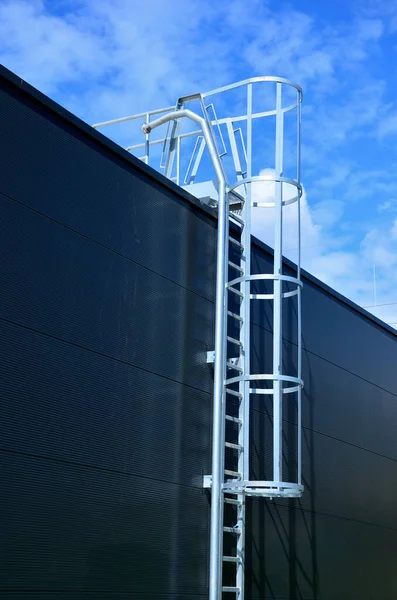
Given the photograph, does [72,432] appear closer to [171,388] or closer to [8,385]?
[8,385]

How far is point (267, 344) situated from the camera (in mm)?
12133

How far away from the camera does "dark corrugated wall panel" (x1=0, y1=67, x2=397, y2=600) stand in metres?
7.84

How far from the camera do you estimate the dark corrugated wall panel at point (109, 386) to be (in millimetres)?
7844

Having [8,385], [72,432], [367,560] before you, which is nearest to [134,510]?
[72,432]

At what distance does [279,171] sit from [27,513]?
18.7ft

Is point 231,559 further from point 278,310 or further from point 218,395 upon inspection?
point 278,310

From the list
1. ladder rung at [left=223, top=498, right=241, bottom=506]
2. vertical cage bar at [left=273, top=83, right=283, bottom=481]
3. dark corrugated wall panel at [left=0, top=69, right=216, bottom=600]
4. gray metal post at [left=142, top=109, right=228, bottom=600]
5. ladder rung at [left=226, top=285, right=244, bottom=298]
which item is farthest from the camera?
ladder rung at [left=226, top=285, right=244, bottom=298]

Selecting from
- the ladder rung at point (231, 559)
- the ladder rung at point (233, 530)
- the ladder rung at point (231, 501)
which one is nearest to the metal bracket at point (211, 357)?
the ladder rung at point (231, 501)

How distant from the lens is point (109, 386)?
351 inches

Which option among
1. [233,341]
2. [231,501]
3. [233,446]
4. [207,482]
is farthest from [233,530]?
[233,341]

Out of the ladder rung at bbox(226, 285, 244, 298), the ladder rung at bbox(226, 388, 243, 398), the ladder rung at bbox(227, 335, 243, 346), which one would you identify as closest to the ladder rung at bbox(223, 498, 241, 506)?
the ladder rung at bbox(226, 388, 243, 398)

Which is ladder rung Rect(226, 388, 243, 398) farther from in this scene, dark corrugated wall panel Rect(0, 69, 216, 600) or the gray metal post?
dark corrugated wall panel Rect(0, 69, 216, 600)

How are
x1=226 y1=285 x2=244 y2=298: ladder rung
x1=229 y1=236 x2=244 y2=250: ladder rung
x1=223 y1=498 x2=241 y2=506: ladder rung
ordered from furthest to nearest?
x1=229 y1=236 x2=244 y2=250: ladder rung
x1=226 y1=285 x2=244 y2=298: ladder rung
x1=223 y1=498 x2=241 y2=506: ladder rung

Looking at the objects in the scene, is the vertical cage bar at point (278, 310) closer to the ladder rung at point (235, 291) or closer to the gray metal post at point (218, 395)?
the ladder rung at point (235, 291)
